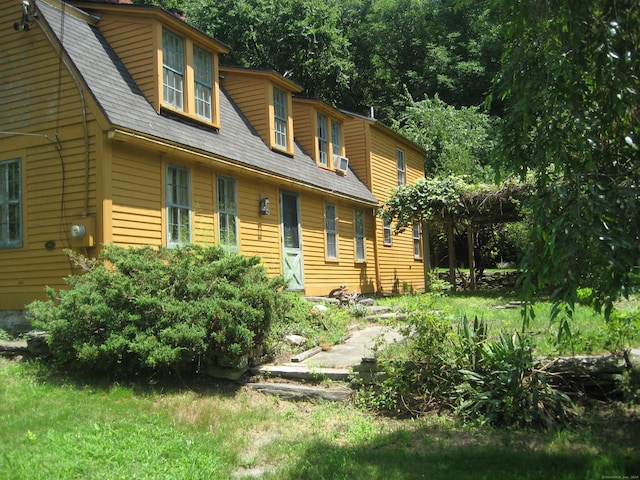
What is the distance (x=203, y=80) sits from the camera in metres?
12.0

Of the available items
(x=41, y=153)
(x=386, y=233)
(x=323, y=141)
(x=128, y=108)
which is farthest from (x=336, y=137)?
(x=41, y=153)

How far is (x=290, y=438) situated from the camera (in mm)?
5730

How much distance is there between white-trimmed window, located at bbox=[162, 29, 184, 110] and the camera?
35.5 feet

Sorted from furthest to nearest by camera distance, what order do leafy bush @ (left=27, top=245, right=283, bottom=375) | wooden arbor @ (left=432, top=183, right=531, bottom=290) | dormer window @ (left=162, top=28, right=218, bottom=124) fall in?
wooden arbor @ (left=432, top=183, right=531, bottom=290) → dormer window @ (left=162, top=28, right=218, bottom=124) → leafy bush @ (left=27, top=245, right=283, bottom=375)

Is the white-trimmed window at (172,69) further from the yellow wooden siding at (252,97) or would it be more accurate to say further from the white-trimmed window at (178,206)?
the yellow wooden siding at (252,97)

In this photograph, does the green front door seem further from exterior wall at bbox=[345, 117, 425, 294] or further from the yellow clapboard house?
exterior wall at bbox=[345, 117, 425, 294]

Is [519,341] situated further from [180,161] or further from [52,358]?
[180,161]

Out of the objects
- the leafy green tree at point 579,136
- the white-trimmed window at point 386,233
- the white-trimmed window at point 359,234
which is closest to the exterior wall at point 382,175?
the white-trimmed window at point 386,233

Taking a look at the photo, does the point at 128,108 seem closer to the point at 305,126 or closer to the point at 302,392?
the point at 302,392

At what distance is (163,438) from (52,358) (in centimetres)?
320

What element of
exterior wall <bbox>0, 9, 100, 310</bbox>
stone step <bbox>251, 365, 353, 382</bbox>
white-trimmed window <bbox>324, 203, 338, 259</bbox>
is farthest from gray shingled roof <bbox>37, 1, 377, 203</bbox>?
Answer: stone step <bbox>251, 365, 353, 382</bbox>

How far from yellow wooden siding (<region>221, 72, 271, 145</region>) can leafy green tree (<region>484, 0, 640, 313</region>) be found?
9.77 metres

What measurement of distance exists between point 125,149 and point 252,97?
595 cm

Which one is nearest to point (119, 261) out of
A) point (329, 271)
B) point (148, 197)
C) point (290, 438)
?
point (148, 197)
